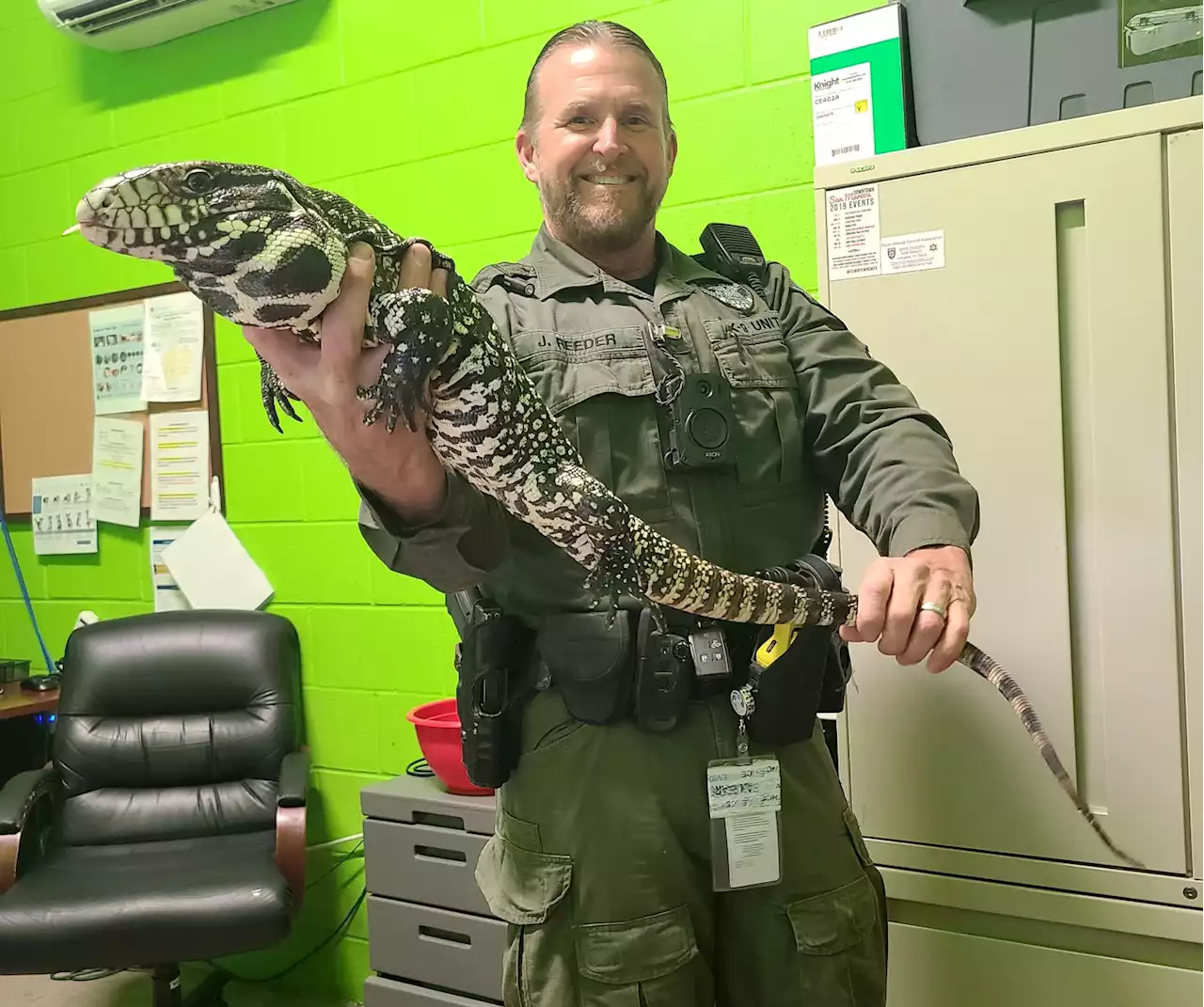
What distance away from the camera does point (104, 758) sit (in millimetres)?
2934

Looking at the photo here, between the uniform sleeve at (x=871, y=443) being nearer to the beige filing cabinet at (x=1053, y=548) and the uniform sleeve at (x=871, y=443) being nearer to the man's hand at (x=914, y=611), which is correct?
the man's hand at (x=914, y=611)

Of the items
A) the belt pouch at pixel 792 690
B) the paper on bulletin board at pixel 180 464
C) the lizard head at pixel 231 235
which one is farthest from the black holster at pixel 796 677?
the paper on bulletin board at pixel 180 464

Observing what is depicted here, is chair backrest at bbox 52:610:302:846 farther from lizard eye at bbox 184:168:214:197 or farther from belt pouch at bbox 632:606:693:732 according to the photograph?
lizard eye at bbox 184:168:214:197

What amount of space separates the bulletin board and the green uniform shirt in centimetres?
229

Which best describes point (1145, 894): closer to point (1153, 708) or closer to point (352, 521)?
point (1153, 708)

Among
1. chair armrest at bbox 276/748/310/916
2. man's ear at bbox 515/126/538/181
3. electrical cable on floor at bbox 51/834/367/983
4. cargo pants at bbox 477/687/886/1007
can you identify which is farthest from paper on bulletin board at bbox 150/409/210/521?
cargo pants at bbox 477/687/886/1007

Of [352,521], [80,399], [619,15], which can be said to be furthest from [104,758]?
[619,15]

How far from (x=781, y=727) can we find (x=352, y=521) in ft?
6.65

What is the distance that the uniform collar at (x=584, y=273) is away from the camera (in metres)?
1.52

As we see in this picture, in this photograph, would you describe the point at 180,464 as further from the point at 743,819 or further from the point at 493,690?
the point at 743,819

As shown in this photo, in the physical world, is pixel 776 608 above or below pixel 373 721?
above

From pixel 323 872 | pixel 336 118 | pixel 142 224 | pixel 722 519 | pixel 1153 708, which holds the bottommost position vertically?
pixel 323 872

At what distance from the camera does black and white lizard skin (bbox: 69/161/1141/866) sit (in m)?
0.97

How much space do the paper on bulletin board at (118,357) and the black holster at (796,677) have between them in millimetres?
2820
